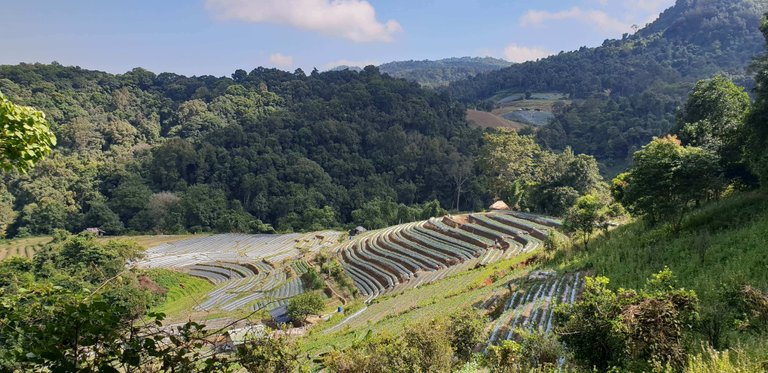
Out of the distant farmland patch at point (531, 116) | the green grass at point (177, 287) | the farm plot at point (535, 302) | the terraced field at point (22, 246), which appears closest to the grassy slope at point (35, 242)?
the terraced field at point (22, 246)

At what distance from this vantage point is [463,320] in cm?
720

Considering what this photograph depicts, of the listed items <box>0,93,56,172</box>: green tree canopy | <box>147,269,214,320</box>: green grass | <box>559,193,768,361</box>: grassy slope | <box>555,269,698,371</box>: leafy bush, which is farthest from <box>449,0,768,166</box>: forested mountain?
<box>0,93,56,172</box>: green tree canopy

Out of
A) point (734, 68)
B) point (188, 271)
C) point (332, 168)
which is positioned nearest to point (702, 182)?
point (188, 271)

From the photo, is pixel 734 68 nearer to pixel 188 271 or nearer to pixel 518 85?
pixel 518 85

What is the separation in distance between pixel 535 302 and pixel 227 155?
53266 mm

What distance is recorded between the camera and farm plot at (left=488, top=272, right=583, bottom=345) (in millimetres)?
9305

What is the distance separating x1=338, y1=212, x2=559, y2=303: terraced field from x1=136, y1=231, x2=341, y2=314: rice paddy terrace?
4.64 m

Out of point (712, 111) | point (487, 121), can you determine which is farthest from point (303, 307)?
point (487, 121)

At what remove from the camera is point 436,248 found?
27688mm

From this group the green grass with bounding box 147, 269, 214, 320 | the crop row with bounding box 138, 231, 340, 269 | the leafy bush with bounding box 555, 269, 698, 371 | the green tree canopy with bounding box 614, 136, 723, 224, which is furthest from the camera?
the crop row with bounding box 138, 231, 340, 269

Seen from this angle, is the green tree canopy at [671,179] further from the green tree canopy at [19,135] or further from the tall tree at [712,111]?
the green tree canopy at [19,135]

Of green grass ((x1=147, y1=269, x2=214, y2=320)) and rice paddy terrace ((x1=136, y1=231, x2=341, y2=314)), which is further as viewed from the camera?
green grass ((x1=147, y1=269, x2=214, y2=320))

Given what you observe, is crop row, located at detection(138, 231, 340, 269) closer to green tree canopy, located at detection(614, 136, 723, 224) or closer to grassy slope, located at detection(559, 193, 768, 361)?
grassy slope, located at detection(559, 193, 768, 361)

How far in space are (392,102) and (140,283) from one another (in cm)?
5080
